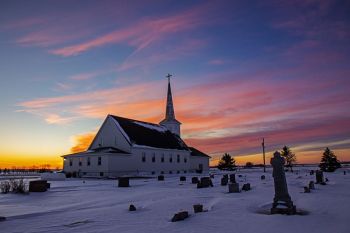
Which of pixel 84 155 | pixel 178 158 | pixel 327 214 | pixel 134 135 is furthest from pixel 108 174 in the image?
pixel 327 214

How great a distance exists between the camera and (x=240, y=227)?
8062 mm

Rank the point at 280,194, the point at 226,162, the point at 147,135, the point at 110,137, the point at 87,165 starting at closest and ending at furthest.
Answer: the point at 280,194 < the point at 87,165 < the point at 110,137 < the point at 147,135 < the point at 226,162

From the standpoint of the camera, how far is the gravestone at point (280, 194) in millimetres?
10164

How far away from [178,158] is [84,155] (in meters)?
18.8

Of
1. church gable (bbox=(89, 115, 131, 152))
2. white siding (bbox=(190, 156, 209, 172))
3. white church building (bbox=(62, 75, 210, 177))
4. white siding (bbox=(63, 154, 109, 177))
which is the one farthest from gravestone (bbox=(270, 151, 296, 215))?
white siding (bbox=(190, 156, 209, 172))

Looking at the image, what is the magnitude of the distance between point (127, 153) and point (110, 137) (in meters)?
4.05

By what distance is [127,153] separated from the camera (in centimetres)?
4341

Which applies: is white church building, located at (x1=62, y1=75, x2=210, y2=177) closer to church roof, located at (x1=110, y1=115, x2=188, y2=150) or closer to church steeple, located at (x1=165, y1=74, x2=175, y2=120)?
church roof, located at (x1=110, y1=115, x2=188, y2=150)

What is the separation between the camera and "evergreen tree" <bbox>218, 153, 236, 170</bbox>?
83.1 m

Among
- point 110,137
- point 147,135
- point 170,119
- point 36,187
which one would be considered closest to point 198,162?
point 170,119

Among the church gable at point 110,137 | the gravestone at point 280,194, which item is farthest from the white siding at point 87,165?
the gravestone at point 280,194

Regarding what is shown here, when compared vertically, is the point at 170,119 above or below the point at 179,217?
above

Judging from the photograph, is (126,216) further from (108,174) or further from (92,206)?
(108,174)

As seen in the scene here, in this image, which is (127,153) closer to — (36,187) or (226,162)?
(36,187)
